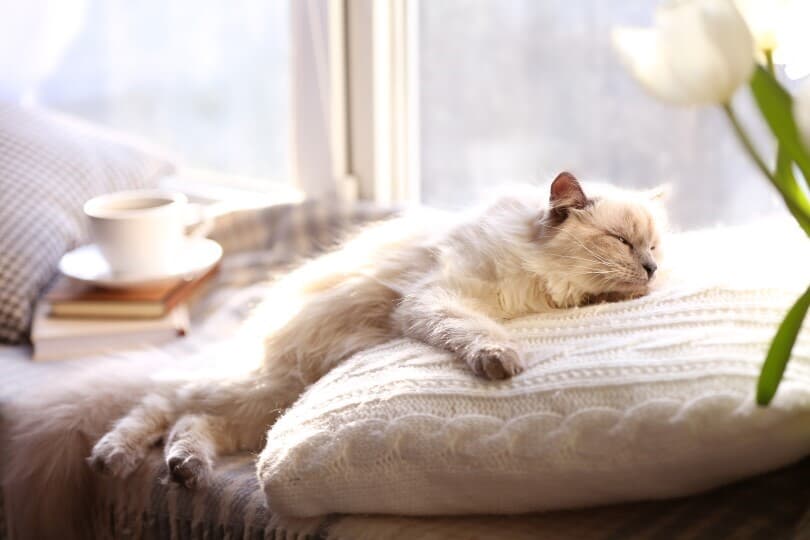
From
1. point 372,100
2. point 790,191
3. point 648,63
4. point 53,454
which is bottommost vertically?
point 53,454

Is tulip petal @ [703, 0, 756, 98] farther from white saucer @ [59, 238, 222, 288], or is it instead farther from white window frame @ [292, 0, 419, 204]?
white window frame @ [292, 0, 419, 204]

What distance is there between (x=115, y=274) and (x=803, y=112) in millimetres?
1283

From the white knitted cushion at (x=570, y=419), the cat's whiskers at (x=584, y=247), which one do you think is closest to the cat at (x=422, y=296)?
the cat's whiskers at (x=584, y=247)

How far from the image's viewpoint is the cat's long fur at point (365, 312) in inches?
50.1

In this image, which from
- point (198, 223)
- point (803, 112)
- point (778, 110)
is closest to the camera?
point (803, 112)

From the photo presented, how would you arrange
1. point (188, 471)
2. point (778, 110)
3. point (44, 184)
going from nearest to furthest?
point (778, 110) < point (188, 471) < point (44, 184)

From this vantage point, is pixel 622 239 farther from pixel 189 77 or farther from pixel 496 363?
pixel 189 77

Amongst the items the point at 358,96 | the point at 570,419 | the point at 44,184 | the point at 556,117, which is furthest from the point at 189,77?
the point at 570,419

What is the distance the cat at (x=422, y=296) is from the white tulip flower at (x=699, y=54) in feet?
1.56

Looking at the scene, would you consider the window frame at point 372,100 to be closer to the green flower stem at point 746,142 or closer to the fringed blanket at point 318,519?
the fringed blanket at point 318,519

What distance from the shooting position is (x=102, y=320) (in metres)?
1.69

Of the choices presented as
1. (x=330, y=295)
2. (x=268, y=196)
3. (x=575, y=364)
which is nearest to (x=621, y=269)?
(x=575, y=364)

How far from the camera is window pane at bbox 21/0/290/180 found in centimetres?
257

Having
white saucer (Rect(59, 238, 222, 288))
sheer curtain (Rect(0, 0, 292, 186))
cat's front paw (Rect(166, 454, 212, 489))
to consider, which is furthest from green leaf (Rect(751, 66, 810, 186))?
sheer curtain (Rect(0, 0, 292, 186))
